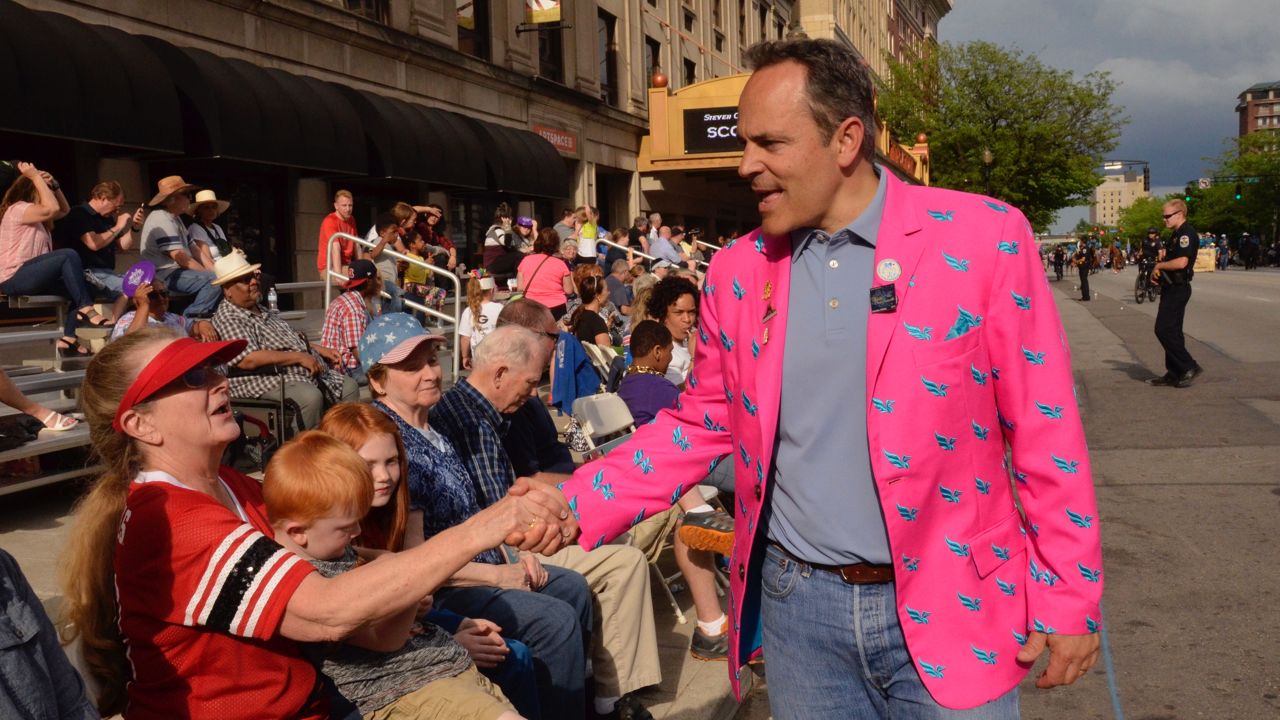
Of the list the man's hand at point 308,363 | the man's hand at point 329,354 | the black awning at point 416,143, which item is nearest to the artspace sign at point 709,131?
the black awning at point 416,143

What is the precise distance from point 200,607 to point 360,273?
735 centimetres

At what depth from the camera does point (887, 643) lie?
2260 mm

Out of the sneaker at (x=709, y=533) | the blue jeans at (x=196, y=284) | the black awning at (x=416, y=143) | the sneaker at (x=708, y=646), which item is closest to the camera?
the sneaker at (x=709, y=533)

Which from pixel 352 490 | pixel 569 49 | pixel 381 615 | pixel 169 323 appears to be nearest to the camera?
pixel 381 615

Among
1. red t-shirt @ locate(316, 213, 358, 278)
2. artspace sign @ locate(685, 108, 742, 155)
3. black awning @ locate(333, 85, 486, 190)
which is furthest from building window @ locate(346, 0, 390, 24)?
artspace sign @ locate(685, 108, 742, 155)

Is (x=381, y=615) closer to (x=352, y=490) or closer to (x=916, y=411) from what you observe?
(x=352, y=490)

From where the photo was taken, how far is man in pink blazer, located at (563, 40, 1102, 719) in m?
2.21

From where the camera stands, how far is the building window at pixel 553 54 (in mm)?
24656

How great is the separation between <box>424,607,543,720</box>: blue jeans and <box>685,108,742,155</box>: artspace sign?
26.4 meters

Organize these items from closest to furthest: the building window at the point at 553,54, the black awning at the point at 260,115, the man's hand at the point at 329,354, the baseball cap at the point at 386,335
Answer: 1. the baseball cap at the point at 386,335
2. the man's hand at the point at 329,354
3. the black awning at the point at 260,115
4. the building window at the point at 553,54

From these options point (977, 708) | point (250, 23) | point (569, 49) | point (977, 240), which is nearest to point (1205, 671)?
point (977, 708)

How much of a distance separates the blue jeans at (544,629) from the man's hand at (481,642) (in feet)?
1.22

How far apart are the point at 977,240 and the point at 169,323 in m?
6.82

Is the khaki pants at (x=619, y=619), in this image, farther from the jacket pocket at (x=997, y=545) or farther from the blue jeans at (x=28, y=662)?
the blue jeans at (x=28, y=662)
